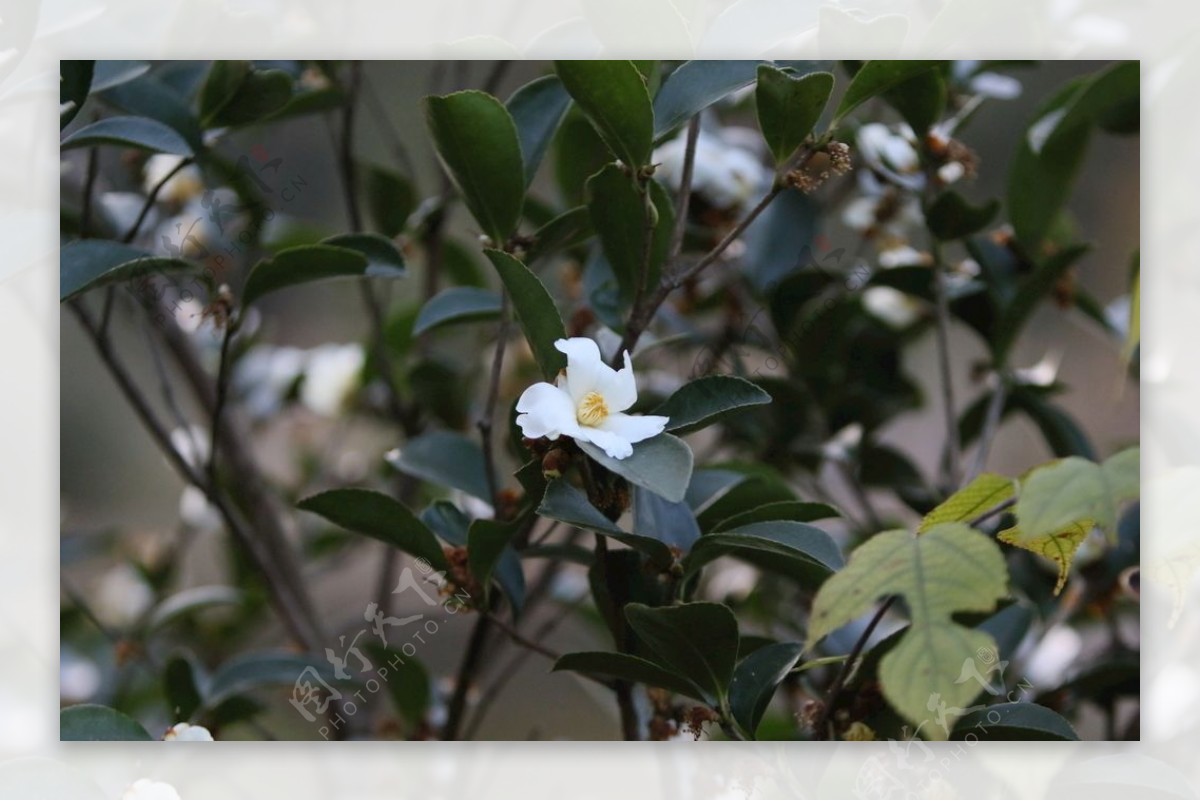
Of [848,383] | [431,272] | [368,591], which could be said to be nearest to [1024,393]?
[848,383]

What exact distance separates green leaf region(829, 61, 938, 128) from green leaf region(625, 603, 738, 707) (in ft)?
1.05

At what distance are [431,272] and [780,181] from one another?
57 centimetres

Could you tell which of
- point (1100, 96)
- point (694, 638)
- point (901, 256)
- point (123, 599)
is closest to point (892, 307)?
point (901, 256)

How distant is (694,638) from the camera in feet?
2.41

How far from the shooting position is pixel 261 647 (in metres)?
1.46

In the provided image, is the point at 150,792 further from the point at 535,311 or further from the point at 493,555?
the point at 535,311

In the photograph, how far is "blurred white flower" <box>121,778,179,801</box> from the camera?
86cm

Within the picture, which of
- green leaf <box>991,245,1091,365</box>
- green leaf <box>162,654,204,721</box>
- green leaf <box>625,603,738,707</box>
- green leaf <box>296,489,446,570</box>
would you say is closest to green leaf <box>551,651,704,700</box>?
green leaf <box>625,603,738,707</box>

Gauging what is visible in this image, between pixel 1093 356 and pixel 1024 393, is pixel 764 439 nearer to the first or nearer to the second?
pixel 1024 393

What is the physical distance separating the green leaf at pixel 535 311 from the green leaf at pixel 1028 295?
47 cm

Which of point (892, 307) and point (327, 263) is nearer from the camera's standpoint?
point (327, 263)

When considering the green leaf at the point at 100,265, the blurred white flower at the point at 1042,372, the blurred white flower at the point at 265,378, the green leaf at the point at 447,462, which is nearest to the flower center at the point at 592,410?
the green leaf at the point at 447,462

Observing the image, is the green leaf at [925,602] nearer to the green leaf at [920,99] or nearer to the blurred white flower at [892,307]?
the green leaf at [920,99]

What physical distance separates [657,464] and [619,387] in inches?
2.8
